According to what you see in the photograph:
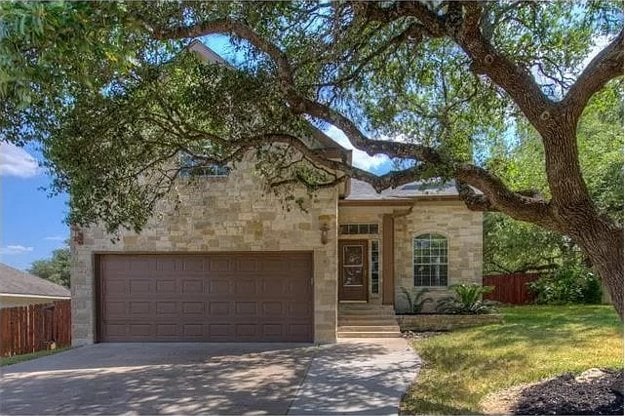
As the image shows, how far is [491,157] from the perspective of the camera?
36.6ft

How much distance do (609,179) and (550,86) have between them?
8183 mm

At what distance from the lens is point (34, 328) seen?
1321 centimetres

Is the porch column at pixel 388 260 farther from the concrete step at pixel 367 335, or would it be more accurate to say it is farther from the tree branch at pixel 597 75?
the tree branch at pixel 597 75

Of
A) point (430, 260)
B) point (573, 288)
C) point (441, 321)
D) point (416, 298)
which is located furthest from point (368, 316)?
point (573, 288)

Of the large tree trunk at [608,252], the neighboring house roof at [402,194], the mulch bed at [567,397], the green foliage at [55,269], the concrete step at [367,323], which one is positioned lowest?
the green foliage at [55,269]

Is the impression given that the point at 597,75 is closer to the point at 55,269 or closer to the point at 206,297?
the point at 206,297

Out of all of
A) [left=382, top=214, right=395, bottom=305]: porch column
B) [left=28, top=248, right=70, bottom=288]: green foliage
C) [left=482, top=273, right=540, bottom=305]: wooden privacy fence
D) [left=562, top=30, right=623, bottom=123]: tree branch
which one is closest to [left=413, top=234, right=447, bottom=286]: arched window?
[left=382, top=214, right=395, bottom=305]: porch column

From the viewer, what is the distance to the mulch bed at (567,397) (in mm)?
5719

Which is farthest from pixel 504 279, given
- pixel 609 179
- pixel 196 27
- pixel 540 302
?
pixel 196 27

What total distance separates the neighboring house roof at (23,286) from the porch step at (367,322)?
12.2 meters

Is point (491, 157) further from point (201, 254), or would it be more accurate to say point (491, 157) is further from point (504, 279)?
point (504, 279)

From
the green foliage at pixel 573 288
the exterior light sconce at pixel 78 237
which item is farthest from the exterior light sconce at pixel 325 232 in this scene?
the green foliage at pixel 573 288

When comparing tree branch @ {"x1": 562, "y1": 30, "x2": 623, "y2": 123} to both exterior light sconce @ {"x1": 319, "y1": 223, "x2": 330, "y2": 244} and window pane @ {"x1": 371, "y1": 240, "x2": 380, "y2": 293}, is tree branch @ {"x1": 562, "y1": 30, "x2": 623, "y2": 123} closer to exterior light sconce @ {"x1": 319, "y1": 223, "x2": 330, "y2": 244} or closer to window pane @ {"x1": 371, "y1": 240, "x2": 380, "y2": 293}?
exterior light sconce @ {"x1": 319, "y1": 223, "x2": 330, "y2": 244}

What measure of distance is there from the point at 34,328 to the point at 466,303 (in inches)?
463
